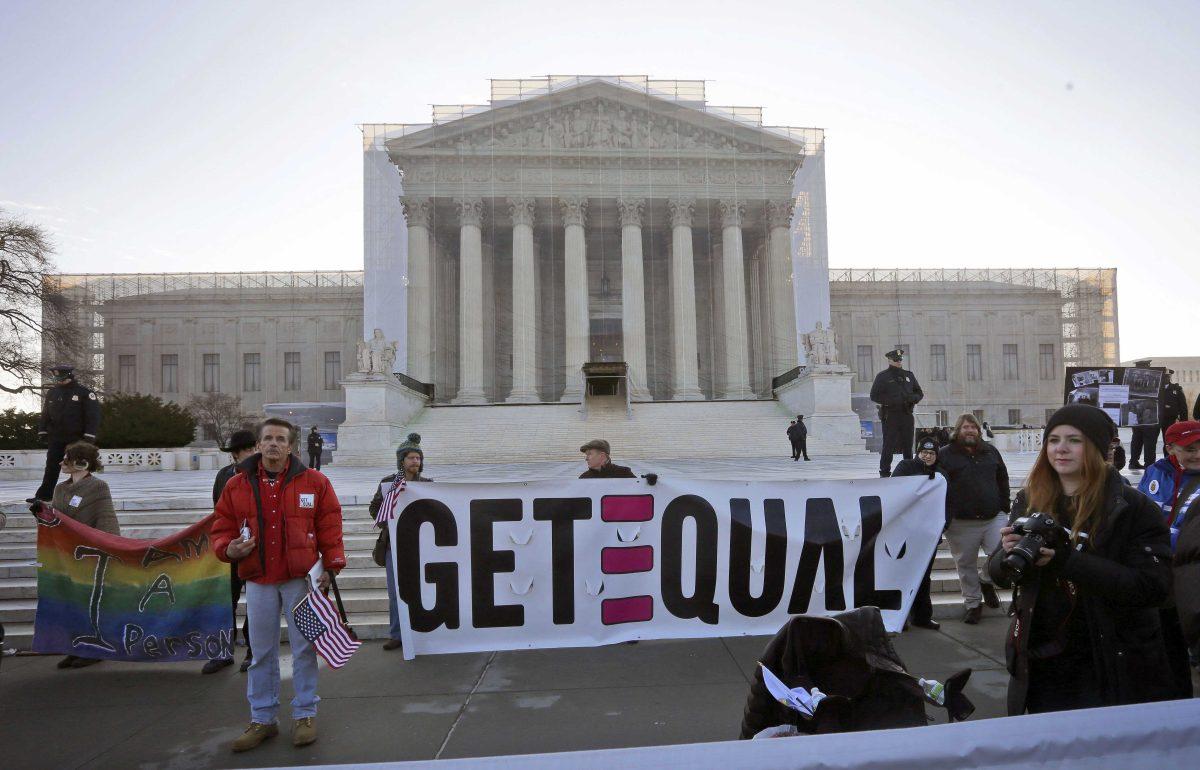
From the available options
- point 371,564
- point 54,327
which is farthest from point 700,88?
point 371,564

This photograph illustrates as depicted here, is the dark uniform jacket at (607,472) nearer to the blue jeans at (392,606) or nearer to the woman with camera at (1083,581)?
the blue jeans at (392,606)

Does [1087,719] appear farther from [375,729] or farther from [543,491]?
[543,491]

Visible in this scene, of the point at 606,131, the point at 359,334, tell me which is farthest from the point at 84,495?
the point at 359,334

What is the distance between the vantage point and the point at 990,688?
187 inches

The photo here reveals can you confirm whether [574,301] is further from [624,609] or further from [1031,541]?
[1031,541]

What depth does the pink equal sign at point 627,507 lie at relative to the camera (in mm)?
5711

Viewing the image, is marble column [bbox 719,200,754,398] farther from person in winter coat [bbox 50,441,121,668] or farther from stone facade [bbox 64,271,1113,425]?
person in winter coat [bbox 50,441,121,668]

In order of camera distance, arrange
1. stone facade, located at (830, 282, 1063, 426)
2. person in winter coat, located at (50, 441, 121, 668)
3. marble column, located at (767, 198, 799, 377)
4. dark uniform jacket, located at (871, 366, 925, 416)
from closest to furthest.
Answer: person in winter coat, located at (50, 441, 121, 668) → dark uniform jacket, located at (871, 366, 925, 416) → marble column, located at (767, 198, 799, 377) → stone facade, located at (830, 282, 1063, 426)

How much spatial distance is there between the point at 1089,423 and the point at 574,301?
36688 millimetres

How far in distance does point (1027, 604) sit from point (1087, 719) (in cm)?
102

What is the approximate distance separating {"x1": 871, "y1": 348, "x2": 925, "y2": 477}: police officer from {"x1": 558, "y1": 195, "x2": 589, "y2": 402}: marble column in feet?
90.7

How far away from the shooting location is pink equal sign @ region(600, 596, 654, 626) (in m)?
5.63

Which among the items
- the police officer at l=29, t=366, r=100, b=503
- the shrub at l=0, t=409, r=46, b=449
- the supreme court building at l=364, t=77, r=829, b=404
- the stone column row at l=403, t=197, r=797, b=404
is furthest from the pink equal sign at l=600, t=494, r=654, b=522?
the stone column row at l=403, t=197, r=797, b=404

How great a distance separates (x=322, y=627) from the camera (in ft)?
14.1
